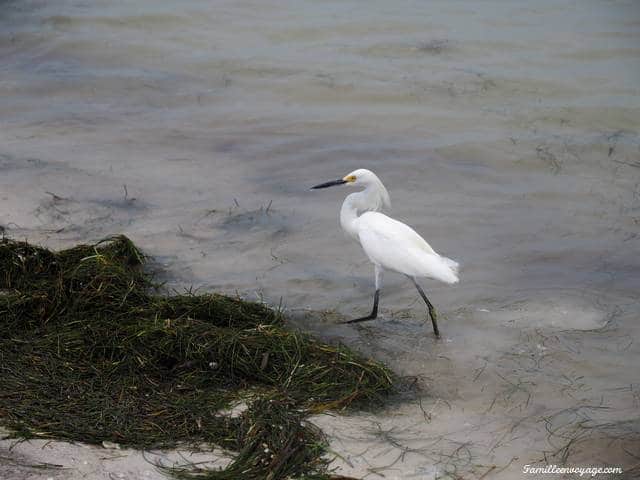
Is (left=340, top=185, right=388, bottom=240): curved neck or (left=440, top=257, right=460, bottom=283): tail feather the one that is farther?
(left=340, top=185, right=388, bottom=240): curved neck

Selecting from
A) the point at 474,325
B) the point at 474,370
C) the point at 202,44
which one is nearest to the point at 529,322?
the point at 474,325

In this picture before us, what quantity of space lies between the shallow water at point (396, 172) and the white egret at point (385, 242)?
0.40 meters

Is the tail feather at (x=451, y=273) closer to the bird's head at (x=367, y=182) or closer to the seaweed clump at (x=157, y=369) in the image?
the bird's head at (x=367, y=182)

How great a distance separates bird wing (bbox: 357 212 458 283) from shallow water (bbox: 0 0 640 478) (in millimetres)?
428

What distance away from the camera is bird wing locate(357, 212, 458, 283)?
5496 millimetres

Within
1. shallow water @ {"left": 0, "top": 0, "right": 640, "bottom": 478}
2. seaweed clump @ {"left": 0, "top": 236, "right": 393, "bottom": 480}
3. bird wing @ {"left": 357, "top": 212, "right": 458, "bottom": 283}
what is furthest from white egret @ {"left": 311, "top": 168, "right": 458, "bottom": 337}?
seaweed clump @ {"left": 0, "top": 236, "right": 393, "bottom": 480}

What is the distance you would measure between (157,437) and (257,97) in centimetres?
698

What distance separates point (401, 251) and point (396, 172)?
3.19 m

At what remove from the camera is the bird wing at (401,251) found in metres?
5.50

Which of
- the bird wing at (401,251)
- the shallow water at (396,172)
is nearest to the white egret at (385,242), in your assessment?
the bird wing at (401,251)

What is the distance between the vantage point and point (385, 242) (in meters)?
5.68

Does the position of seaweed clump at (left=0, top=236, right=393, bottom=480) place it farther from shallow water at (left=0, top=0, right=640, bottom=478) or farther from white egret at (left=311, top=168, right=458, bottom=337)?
white egret at (left=311, top=168, right=458, bottom=337)

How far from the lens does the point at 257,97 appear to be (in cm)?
1057

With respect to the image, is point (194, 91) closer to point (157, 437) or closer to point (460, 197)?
point (460, 197)
